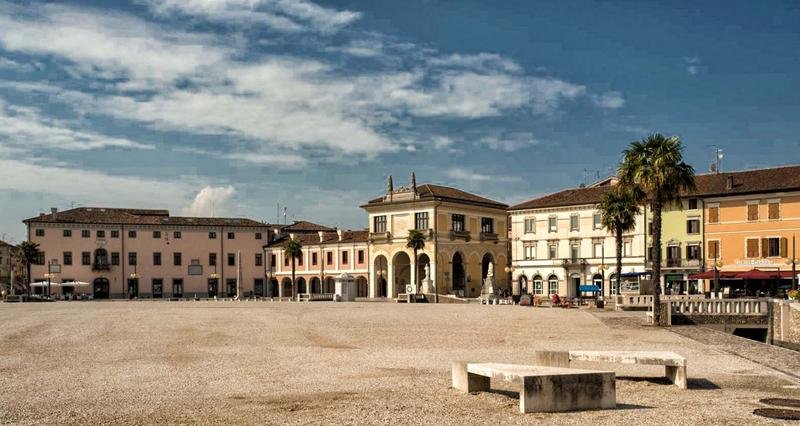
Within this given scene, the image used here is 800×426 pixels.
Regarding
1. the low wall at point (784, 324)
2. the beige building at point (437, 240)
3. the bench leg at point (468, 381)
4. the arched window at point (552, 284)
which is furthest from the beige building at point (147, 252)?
the bench leg at point (468, 381)

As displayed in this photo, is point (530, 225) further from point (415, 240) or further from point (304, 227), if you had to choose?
point (304, 227)

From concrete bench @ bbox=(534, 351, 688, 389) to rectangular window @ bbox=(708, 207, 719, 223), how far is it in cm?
5535

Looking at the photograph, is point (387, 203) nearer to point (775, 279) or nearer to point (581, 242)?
point (581, 242)

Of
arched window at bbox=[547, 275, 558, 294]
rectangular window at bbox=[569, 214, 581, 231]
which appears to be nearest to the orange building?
A: rectangular window at bbox=[569, 214, 581, 231]

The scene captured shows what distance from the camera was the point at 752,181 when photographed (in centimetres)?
6694

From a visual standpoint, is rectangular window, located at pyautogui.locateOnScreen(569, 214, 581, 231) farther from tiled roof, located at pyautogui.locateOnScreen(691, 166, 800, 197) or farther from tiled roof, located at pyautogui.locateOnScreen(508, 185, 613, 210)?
tiled roof, located at pyautogui.locateOnScreen(691, 166, 800, 197)

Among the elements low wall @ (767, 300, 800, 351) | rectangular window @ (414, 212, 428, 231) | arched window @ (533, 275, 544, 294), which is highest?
rectangular window @ (414, 212, 428, 231)

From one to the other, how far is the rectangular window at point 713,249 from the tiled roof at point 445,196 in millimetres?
26974

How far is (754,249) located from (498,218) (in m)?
32.7

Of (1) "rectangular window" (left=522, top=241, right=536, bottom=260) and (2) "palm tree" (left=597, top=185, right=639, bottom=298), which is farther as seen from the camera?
(1) "rectangular window" (left=522, top=241, right=536, bottom=260)

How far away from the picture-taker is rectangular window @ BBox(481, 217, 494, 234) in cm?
9050

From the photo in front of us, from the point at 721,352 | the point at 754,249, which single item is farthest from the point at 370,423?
the point at 754,249

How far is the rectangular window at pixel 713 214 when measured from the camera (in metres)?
67.1

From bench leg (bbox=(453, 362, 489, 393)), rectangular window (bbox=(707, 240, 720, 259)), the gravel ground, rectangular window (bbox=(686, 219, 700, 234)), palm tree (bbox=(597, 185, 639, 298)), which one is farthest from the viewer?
rectangular window (bbox=(686, 219, 700, 234))
